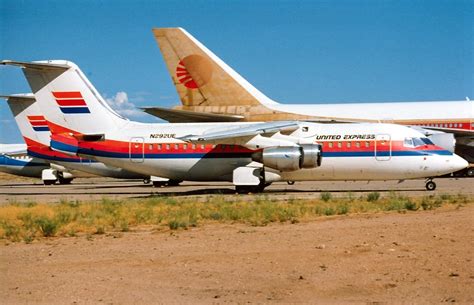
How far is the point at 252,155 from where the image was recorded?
28.4m

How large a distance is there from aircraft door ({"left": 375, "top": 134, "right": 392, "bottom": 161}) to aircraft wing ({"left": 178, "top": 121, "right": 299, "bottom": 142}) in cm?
342

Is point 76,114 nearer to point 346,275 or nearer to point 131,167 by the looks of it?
point 131,167

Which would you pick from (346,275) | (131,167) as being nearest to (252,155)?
(131,167)

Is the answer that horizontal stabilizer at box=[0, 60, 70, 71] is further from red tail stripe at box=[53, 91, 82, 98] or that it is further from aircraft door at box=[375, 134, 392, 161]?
aircraft door at box=[375, 134, 392, 161]

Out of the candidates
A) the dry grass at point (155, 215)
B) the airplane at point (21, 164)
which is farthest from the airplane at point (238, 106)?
the airplane at point (21, 164)

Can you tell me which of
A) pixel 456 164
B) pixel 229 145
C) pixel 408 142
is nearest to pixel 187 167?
pixel 229 145

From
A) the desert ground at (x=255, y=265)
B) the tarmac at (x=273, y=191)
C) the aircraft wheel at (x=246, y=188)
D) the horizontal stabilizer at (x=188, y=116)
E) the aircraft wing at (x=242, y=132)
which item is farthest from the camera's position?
the horizontal stabilizer at (x=188, y=116)

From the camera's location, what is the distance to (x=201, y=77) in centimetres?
3866

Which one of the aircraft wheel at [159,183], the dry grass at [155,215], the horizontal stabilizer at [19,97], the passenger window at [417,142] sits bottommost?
the aircraft wheel at [159,183]

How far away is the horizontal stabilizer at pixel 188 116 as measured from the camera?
36.9 metres

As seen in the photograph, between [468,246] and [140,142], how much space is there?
2019cm

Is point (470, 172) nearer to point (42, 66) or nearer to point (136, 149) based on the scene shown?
point (136, 149)

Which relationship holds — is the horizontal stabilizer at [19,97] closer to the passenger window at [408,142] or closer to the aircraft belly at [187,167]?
the aircraft belly at [187,167]

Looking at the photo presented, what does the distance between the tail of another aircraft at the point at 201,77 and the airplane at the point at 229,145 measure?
886 cm
